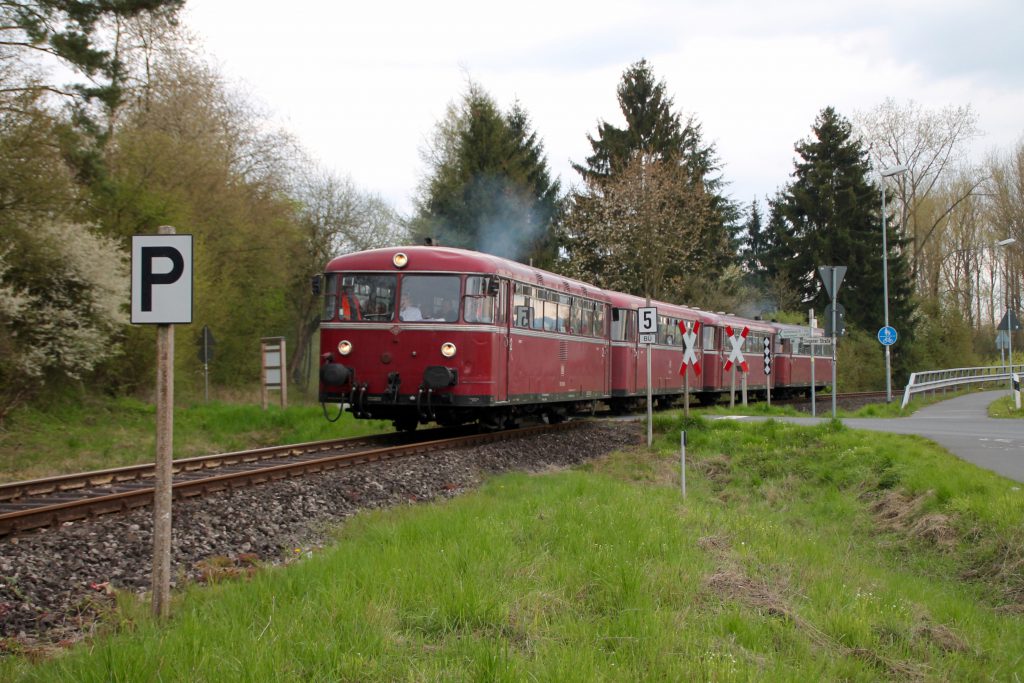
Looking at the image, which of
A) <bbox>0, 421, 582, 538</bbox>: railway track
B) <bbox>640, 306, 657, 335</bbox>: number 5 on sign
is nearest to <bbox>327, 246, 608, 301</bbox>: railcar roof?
<bbox>640, 306, 657, 335</bbox>: number 5 on sign

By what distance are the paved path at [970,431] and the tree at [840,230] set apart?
24.7m

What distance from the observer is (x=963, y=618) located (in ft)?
24.0

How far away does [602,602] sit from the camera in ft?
20.2

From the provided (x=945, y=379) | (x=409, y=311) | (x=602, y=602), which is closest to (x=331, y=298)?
(x=409, y=311)

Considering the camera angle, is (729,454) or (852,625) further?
(729,454)

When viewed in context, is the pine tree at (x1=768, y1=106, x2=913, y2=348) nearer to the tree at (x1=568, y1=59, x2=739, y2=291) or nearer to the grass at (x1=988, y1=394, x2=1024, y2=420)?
the tree at (x1=568, y1=59, x2=739, y2=291)

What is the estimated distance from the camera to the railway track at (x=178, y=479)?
8.94 m

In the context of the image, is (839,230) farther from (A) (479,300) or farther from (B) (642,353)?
(A) (479,300)

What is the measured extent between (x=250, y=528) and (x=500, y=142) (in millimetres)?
37034

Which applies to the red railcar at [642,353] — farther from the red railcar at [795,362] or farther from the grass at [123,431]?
the red railcar at [795,362]

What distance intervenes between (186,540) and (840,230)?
48.8 meters

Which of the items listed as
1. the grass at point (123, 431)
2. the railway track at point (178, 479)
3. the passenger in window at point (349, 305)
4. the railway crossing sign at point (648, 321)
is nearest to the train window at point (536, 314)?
the railway crossing sign at point (648, 321)

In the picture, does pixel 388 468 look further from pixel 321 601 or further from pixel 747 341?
pixel 747 341

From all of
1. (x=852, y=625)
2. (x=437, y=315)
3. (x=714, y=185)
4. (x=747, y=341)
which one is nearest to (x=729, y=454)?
(x=437, y=315)
